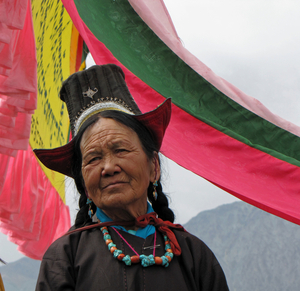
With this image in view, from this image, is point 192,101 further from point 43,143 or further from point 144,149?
point 43,143

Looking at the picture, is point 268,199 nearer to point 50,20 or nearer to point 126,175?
point 126,175

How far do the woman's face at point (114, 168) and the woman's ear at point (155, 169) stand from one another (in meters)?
0.05

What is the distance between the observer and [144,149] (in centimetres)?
113

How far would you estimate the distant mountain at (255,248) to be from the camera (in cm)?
1423

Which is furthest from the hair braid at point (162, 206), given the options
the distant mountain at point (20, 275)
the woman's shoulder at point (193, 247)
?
the distant mountain at point (20, 275)

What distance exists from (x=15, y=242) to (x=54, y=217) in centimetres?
45

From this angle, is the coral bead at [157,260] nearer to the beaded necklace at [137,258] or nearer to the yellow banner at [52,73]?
the beaded necklace at [137,258]

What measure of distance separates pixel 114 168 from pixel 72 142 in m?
0.23

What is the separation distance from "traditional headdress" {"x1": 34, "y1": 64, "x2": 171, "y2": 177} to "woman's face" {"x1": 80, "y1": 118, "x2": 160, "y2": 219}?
0.24ft

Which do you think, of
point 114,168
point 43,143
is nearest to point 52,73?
point 43,143

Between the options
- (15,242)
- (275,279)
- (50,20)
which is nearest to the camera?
(50,20)

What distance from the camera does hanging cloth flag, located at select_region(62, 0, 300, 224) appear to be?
219 cm

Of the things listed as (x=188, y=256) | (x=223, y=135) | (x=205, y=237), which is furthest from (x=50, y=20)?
(x=205, y=237)

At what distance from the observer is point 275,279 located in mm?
14180
